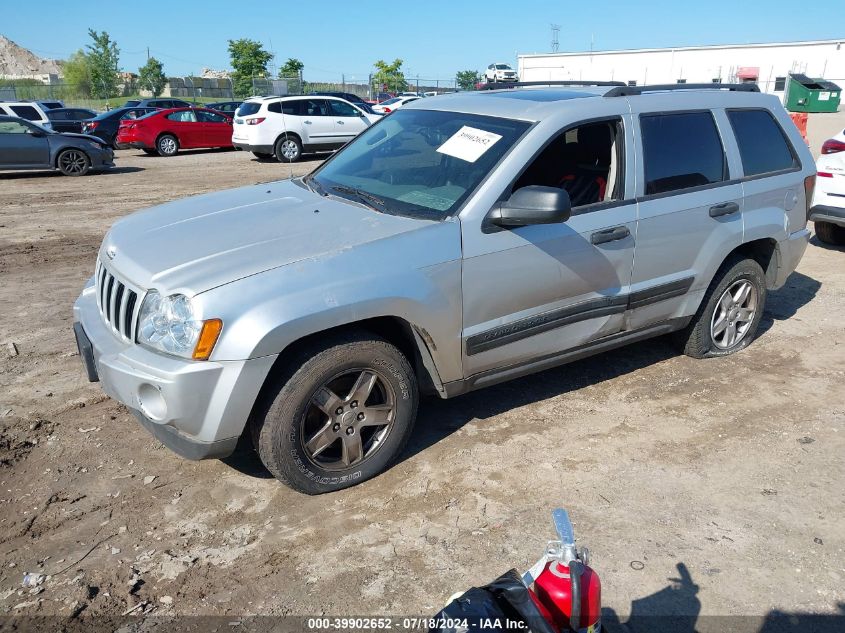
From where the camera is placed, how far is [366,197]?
13.1 feet

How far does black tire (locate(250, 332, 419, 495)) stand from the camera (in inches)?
125

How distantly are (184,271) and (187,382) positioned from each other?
53 centimetres

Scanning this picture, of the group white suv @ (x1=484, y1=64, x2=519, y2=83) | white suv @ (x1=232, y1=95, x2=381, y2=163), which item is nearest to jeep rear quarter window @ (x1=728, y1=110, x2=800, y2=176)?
white suv @ (x1=232, y1=95, x2=381, y2=163)

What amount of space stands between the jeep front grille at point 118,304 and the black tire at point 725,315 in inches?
145

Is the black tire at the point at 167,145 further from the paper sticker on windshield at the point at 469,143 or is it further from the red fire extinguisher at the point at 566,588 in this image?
the red fire extinguisher at the point at 566,588

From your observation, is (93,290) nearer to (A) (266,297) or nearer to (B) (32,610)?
(A) (266,297)

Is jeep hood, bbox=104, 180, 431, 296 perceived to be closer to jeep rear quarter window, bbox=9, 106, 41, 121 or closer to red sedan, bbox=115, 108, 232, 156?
jeep rear quarter window, bbox=9, 106, 41, 121

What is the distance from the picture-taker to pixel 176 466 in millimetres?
3732

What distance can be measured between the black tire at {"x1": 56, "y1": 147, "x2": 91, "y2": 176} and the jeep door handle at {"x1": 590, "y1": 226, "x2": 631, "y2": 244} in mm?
15181

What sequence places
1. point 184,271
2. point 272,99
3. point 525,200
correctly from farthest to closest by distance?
point 272,99, point 525,200, point 184,271

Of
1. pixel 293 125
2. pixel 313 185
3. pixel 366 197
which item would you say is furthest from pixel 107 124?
pixel 366 197

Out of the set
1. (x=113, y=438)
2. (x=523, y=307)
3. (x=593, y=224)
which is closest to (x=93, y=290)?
(x=113, y=438)

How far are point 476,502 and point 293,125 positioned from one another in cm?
1629

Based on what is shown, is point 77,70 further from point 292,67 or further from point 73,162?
point 73,162
